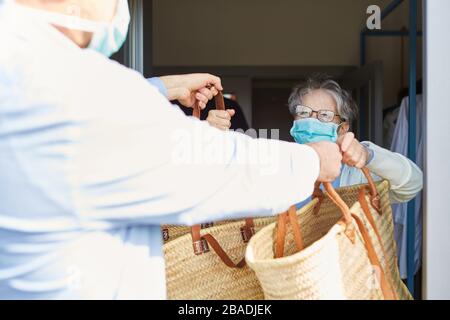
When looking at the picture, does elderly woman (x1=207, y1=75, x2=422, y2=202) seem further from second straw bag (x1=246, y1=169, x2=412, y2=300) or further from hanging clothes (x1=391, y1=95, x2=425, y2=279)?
hanging clothes (x1=391, y1=95, x2=425, y2=279)

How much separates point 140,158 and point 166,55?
10.4ft

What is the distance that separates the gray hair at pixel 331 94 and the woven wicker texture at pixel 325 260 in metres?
0.59

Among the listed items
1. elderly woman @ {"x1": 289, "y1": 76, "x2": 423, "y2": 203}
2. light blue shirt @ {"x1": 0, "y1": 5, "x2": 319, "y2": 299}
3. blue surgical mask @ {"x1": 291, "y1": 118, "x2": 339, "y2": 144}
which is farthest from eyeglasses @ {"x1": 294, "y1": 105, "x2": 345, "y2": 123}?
light blue shirt @ {"x1": 0, "y1": 5, "x2": 319, "y2": 299}

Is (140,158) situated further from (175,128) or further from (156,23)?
(156,23)

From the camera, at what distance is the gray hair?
1690mm

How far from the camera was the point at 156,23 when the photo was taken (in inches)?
147

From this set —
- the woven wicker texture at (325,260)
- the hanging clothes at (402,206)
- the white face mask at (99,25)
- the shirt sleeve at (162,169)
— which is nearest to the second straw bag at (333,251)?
the woven wicker texture at (325,260)

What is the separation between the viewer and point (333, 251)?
86cm

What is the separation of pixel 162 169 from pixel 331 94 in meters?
1.12

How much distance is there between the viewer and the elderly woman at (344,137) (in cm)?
98
